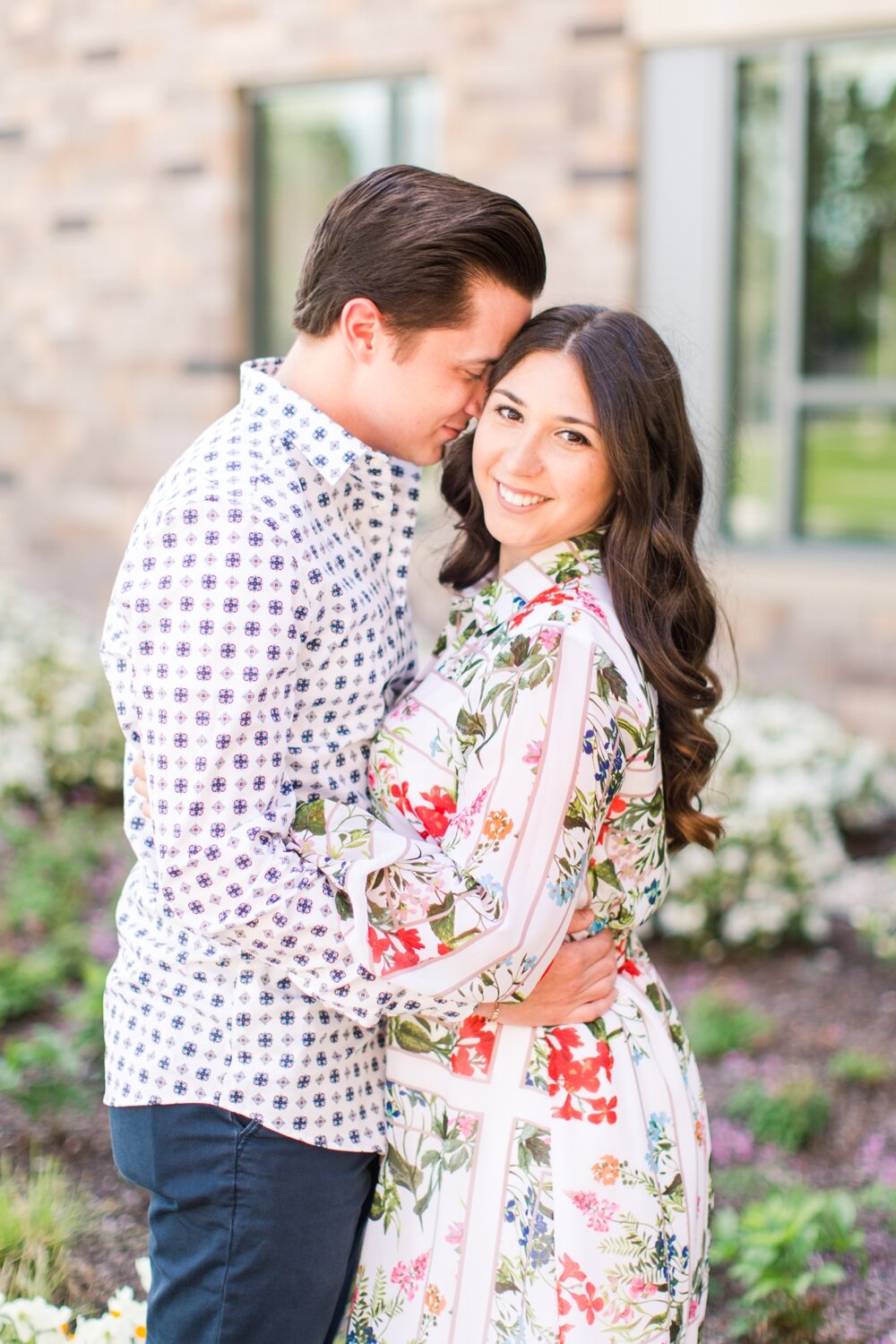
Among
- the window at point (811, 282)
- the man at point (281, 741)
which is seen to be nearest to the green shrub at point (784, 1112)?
the man at point (281, 741)

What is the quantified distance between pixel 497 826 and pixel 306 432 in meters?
0.60

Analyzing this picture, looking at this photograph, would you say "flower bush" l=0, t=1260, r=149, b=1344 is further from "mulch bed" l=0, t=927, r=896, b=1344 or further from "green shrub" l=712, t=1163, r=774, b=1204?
"green shrub" l=712, t=1163, r=774, b=1204

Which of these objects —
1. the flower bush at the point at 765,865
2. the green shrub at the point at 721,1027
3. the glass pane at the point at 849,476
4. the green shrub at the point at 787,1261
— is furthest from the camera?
the glass pane at the point at 849,476

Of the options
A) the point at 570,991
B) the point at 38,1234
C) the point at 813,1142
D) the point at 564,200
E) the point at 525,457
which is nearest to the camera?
the point at 570,991

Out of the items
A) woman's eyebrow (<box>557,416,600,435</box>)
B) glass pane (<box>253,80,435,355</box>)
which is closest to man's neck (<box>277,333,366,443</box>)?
woman's eyebrow (<box>557,416,600,435</box>)

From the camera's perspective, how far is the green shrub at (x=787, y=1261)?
281cm

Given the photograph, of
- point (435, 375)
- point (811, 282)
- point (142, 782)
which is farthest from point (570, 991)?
point (811, 282)

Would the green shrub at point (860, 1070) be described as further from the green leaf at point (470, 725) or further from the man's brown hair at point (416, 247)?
the man's brown hair at point (416, 247)

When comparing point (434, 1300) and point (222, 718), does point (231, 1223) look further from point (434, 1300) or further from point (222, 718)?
point (222, 718)

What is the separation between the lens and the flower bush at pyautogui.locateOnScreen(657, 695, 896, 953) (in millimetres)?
4734

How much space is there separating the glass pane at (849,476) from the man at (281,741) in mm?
4707

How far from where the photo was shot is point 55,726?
6.09 m

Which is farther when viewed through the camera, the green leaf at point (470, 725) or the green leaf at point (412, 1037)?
the green leaf at point (412, 1037)

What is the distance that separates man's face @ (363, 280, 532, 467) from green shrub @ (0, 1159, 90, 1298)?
1.65 m
